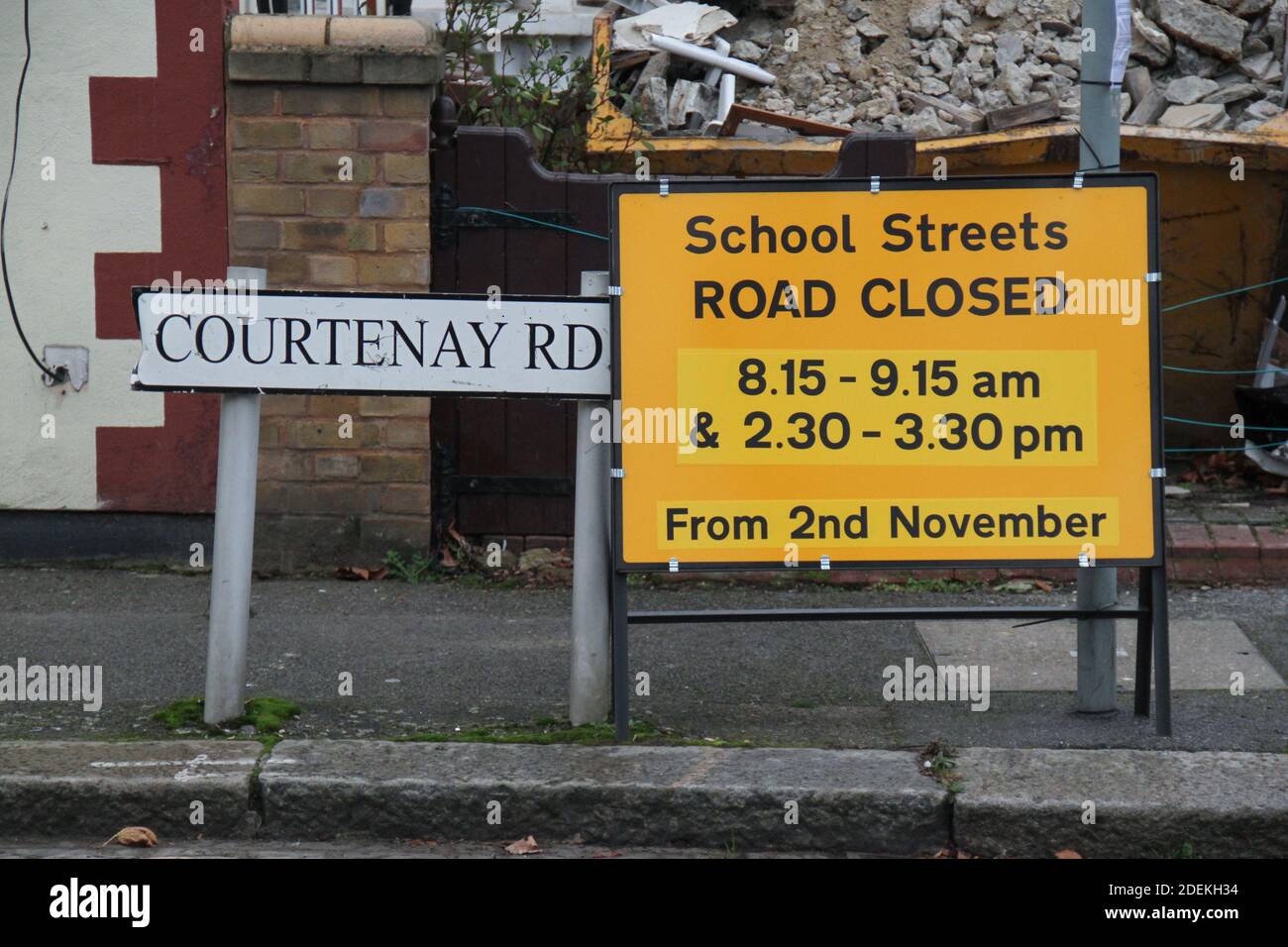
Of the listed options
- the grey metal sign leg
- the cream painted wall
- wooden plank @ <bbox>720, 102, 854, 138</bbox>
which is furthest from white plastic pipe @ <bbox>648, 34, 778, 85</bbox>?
the grey metal sign leg

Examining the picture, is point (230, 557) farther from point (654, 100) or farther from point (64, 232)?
point (654, 100)

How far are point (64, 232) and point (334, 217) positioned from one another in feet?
3.84

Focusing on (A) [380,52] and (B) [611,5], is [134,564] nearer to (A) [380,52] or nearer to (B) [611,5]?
(A) [380,52]

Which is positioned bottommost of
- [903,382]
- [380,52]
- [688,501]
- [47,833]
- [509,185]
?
[47,833]

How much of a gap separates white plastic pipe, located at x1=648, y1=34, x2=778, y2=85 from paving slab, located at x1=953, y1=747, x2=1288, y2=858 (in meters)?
6.57

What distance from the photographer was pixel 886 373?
450 cm

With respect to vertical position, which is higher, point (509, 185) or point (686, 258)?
point (509, 185)

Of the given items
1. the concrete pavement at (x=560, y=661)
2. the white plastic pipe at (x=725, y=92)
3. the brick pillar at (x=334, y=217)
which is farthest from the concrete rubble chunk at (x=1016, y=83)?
the brick pillar at (x=334, y=217)

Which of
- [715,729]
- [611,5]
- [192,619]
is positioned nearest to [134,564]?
[192,619]

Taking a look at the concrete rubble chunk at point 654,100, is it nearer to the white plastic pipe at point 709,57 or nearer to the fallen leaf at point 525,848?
the white plastic pipe at point 709,57

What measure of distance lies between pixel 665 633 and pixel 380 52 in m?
2.75

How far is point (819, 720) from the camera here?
186 inches
